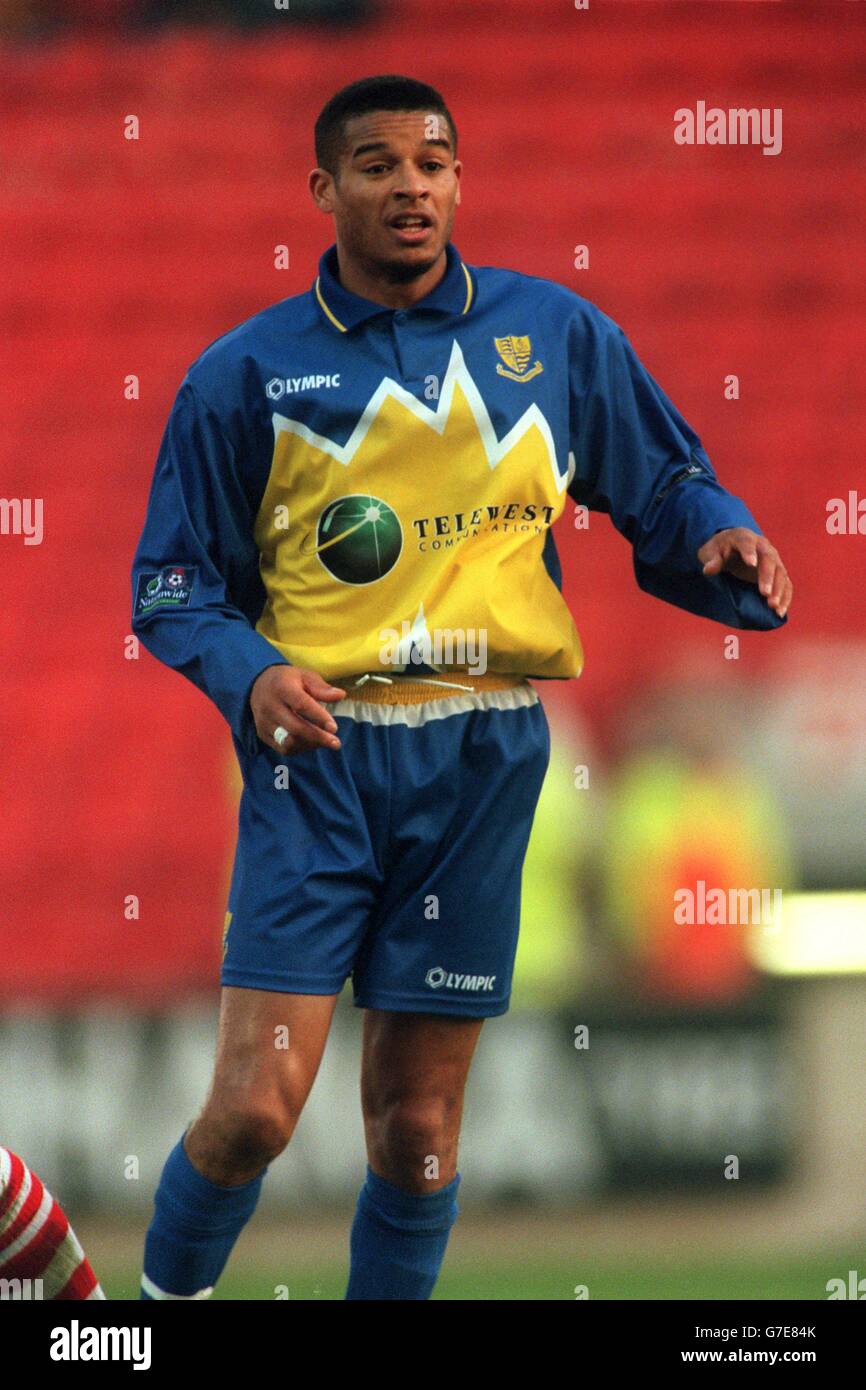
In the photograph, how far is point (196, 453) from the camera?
2.50m

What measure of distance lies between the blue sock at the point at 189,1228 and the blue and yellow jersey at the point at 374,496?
0.53m

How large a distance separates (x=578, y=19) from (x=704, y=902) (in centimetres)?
212

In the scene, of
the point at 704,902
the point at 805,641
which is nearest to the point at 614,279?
the point at 805,641

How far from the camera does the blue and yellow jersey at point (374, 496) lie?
8.11 feet

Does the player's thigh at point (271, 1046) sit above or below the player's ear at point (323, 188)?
below

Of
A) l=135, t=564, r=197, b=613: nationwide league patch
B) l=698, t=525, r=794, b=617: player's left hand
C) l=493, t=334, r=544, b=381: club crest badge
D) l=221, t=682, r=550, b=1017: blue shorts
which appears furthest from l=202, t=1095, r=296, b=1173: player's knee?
l=493, t=334, r=544, b=381: club crest badge

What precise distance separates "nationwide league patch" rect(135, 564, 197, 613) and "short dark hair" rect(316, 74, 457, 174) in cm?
53

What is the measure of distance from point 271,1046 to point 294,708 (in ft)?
1.34

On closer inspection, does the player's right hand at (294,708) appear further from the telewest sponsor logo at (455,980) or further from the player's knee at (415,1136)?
the player's knee at (415,1136)

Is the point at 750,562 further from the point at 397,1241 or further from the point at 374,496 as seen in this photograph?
the point at 397,1241

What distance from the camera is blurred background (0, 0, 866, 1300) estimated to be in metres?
4.32

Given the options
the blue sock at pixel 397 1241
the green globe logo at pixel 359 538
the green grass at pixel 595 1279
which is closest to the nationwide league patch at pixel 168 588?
the green globe logo at pixel 359 538

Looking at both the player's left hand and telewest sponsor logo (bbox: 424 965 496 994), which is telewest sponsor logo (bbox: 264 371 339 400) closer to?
the player's left hand

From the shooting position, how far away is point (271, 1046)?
2400mm
